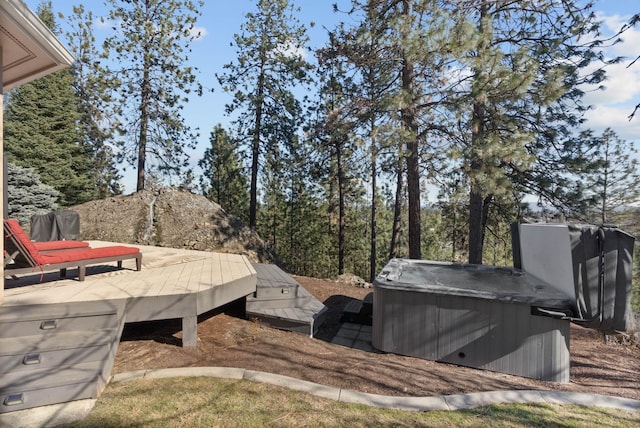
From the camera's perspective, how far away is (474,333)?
4602 millimetres

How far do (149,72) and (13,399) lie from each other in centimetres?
1346

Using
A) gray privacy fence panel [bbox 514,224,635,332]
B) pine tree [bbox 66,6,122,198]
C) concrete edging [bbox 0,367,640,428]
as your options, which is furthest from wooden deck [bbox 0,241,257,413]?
pine tree [bbox 66,6,122,198]

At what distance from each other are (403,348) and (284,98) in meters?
11.9

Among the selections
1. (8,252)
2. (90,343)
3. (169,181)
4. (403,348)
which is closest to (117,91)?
(169,181)

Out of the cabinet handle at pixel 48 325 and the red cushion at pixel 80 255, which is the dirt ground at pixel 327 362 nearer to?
the cabinet handle at pixel 48 325

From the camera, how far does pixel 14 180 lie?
1146cm

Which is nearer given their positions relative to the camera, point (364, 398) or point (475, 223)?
point (364, 398)

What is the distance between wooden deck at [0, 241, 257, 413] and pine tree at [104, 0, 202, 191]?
1042 centimetres

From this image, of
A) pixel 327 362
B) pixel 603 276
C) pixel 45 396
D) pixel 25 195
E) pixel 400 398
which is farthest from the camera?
pixel 25 195

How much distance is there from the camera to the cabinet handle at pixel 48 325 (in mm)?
2835

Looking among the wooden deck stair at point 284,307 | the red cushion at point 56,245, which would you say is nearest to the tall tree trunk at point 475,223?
the wooden deck stair at point 284,307

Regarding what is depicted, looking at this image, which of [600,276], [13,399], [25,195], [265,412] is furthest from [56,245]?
[25,195]

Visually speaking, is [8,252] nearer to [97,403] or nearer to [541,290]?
[97,403]

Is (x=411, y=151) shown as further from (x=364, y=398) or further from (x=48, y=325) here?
(x=48, y=325)
